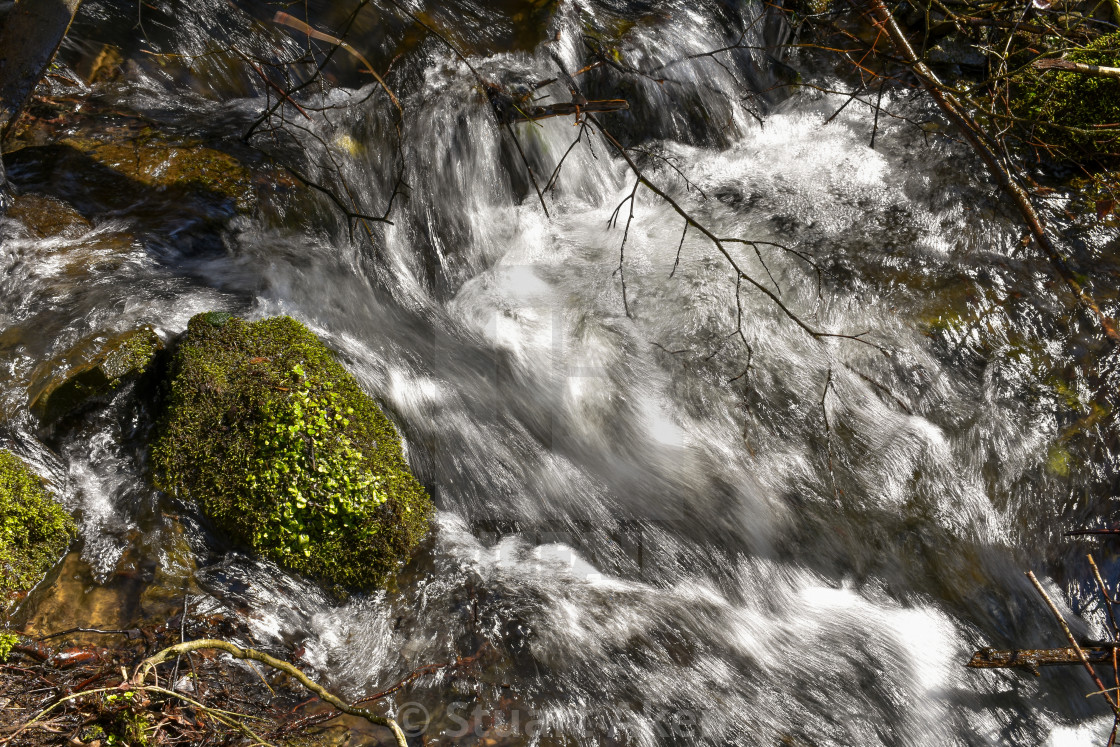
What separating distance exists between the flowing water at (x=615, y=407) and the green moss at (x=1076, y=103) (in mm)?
689

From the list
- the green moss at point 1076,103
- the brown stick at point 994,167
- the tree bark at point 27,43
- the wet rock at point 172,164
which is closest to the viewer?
the tree bark at point 27,43

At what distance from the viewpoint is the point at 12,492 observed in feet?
10.2

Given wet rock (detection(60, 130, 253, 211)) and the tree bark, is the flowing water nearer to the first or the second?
wet rock (detection(60, 130, 253, 211))

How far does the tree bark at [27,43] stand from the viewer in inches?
145

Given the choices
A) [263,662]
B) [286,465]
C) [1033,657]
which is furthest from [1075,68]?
[263,662]

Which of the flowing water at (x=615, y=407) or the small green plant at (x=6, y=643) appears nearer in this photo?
the small green plant at (x=6, y=643)

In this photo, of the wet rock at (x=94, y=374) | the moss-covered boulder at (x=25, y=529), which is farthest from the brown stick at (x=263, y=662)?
the wet rock at (x=94, y=374)

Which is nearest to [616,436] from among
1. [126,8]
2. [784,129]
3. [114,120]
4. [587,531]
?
[587,531]

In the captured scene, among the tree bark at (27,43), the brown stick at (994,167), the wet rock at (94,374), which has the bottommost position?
the wet rock at (94,374)

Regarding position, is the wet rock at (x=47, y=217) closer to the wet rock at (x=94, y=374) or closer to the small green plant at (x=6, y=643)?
the wet rock at (x=94, y=374)

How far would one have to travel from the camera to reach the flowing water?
129 inches

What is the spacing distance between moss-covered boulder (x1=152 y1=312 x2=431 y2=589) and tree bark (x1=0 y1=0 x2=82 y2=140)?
73.6 inches

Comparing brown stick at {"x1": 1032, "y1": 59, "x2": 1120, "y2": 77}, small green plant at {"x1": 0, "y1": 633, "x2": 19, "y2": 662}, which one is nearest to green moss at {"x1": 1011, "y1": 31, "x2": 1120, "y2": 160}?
brown stick at {"x1": 1032, "y1": 59, "x2": 1120, "y2": 77}

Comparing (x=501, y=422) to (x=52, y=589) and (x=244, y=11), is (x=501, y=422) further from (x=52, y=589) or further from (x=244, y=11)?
(x=244, y=11)
